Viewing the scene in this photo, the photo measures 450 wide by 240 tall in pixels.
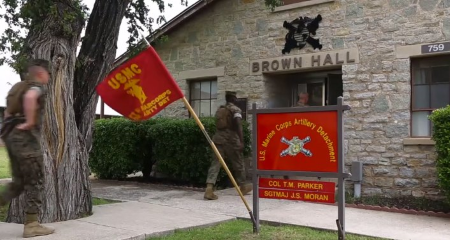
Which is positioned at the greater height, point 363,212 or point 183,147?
point 183,147

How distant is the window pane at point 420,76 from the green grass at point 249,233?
4027 millimetres

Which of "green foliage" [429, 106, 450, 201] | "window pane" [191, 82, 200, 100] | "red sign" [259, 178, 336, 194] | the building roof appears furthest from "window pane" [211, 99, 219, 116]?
"red sign" [259, 178, 336, 194]

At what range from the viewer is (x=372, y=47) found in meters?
9.16

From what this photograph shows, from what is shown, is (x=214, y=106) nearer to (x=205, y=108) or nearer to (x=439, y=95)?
(x=205, y=108)

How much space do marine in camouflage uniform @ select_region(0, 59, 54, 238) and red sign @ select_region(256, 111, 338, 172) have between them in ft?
8.51

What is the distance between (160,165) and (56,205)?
4.54 metres

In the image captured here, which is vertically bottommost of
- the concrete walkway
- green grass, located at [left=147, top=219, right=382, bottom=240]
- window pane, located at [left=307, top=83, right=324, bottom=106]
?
green grass, located at [left=147, top=219, right=382, bottom=240]

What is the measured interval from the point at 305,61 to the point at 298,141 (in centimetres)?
462

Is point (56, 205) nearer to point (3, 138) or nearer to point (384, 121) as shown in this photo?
point (3, 138)

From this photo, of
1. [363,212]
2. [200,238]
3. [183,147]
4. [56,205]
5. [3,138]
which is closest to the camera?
[3,138]

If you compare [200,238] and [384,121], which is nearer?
[200,238]

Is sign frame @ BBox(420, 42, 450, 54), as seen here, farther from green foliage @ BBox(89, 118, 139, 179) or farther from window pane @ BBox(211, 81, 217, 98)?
green foliage @ BBox(89, 118, 139, 179)

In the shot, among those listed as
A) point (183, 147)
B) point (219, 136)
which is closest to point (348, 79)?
point (219, 136)

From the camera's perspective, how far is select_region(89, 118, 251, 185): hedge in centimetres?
1009
